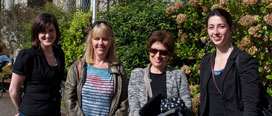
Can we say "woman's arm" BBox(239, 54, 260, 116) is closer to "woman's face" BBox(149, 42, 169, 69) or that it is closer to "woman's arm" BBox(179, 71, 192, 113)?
"woman's arm" BBox(179, 71, 192, 113)

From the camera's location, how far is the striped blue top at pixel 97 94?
2975 millimetres

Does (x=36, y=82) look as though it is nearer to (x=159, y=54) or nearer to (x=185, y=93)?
(x=159, y=54)

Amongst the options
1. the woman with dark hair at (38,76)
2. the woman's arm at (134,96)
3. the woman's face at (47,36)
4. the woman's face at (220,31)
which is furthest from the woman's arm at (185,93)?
the woman's face at (47,36)

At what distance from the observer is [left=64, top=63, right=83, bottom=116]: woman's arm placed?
2.96 metres

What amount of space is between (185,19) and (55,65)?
7.16 feet

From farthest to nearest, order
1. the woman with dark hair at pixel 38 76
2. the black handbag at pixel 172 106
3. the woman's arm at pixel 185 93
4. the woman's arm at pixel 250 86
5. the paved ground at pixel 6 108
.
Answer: the paved ground at pixel 6 108
the woman with dark hair at pixel 38 76
the woman's arm at pixel 185 93
the black handbag at pixel 172 106
the woman's arm at pixel 250 86

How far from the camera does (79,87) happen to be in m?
2.99

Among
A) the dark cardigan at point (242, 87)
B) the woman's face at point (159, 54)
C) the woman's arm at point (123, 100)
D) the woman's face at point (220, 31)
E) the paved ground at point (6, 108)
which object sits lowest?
the paved ground at point (6, 108)

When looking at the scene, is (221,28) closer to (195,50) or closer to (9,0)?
(195,50)

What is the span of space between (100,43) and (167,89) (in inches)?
32.2

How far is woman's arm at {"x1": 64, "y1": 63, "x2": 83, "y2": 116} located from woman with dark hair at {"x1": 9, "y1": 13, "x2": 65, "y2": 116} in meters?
0.15

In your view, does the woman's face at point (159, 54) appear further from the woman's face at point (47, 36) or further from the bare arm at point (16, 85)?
the bare arm at point (16, 85)

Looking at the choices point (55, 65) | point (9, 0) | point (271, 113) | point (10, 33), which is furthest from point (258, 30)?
point (9, 0)

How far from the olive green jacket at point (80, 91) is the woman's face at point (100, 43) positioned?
0.56ft
